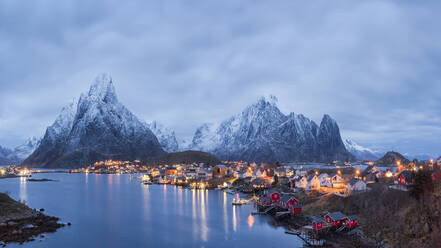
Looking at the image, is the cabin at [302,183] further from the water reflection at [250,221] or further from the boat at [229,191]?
the water reflection at [250,221]

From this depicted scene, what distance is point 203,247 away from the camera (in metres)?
38.8

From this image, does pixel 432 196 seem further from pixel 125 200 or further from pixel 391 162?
pixel 391 162

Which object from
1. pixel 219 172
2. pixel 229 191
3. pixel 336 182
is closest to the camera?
pixel 336 182

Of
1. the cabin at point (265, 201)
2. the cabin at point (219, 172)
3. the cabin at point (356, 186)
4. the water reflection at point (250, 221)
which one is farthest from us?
the cabin at point (219, 172)

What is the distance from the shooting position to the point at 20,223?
44.6 meters

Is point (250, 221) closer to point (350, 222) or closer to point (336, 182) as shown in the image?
point (350, 222)

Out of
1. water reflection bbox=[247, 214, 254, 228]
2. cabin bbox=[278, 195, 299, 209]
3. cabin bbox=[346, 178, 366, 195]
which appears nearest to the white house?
cabin bbox=[346, 178, 366, 195]

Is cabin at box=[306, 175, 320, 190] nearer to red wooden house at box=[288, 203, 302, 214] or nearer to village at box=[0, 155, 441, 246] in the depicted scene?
village at box=[0, 155, 441, 246]

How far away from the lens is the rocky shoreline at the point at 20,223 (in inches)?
1526

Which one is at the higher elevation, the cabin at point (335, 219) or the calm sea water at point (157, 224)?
the cabin at point (335, 219)

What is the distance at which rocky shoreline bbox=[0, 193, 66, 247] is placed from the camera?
38.8m

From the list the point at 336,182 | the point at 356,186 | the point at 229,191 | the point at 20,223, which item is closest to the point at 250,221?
A: the point at 356,186

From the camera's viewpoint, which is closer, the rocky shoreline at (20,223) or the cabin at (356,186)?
the rocky shoreline at (20,223)

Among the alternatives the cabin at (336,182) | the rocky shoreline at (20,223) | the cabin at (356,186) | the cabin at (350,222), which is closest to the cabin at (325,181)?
the cabin at (336,182)
